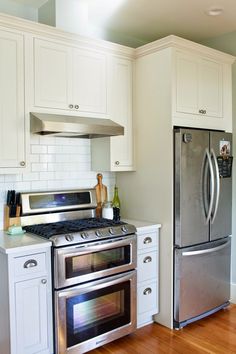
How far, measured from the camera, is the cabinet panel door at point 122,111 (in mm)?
3209

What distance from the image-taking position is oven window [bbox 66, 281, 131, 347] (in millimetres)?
2482

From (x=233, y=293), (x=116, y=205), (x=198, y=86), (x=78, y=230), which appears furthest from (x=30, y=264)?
(x=233, y=293)

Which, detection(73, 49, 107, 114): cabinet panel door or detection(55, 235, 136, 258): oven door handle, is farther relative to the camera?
detection(73, 49, 107, 114): cabinet panel door

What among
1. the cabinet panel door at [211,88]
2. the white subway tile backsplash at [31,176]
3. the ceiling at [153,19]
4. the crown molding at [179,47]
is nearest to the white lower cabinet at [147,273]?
the white subway tile backsplash at [31,176]

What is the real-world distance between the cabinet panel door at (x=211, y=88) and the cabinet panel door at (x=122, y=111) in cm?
67

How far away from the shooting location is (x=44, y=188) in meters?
3.08

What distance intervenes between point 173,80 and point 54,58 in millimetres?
997

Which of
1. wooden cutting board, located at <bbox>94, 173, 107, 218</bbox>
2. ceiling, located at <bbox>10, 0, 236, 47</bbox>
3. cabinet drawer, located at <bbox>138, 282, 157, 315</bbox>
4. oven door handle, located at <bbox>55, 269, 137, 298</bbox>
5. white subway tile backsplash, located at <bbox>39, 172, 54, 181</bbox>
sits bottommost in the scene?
cabinet drawer, located at <bbox>138, 282, 157, 315</bbox>

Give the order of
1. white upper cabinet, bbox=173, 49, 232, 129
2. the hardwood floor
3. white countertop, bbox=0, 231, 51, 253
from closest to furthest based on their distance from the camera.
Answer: white countertop, bbox=0, 231, 51, 253, the hardwood floor, white upper cabinet, bbox=173, 49, 232, 129

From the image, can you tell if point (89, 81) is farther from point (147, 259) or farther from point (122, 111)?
point (147, 259)

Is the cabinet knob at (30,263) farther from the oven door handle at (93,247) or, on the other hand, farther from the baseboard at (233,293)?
the baseboard at (233,293)

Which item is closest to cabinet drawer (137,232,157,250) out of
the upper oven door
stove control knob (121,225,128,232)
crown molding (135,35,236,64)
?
the upper oven door

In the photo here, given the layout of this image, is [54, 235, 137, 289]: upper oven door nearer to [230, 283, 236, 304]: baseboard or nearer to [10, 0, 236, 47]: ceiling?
[230, 283, 236, 304]: baseboard

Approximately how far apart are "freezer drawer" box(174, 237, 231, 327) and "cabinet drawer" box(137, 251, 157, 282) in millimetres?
204
